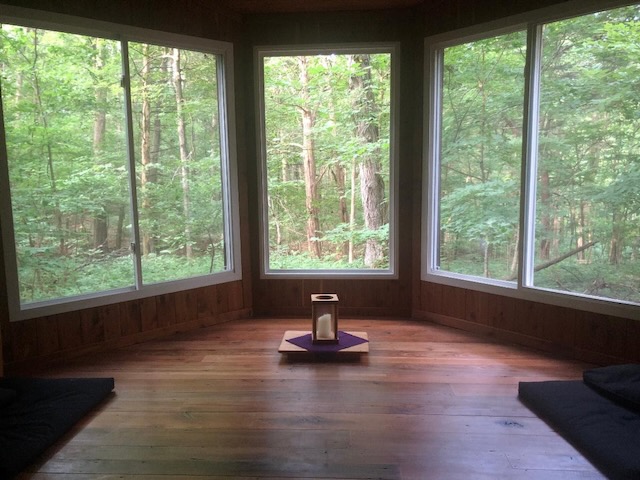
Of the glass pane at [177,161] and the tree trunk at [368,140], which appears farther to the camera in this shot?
the tree trunk at [368,140]

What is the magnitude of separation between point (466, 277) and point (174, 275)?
2.42 m

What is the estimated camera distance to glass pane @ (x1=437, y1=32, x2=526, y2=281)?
11.0 ft

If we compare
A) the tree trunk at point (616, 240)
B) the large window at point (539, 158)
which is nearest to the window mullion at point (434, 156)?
the large window at point (539, 158)

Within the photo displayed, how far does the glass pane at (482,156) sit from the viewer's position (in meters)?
3.36

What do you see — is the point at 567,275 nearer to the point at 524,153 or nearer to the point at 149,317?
the point at 524,153

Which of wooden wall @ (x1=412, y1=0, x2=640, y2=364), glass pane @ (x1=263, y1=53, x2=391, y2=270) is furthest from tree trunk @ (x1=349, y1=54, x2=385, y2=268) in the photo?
wooden wall @ (x1=412, y1=0, x2=640, y2=364)

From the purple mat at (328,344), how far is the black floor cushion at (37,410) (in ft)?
4.15

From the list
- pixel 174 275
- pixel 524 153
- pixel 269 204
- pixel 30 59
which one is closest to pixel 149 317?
pixel 174 275

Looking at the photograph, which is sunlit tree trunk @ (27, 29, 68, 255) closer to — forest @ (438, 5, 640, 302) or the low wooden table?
the low wooden table

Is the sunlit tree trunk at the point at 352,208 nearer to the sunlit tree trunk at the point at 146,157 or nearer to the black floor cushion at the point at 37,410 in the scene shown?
the sunlit tree trunk at the point at 146,157

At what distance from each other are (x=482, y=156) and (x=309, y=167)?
4.83ft

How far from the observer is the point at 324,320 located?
3314 mm

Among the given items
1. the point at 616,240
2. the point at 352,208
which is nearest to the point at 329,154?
the point at 352,208

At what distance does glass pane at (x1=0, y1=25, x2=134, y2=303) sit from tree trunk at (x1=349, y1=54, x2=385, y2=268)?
194 centimetres
